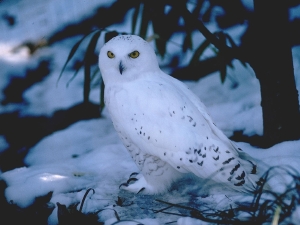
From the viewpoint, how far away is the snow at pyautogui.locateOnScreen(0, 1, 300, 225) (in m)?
2.48

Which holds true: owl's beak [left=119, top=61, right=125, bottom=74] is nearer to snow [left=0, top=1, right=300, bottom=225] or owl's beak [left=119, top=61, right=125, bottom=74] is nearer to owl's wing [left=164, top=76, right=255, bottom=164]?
owl's wing [left=164, top=76, right=255, bottom=164]

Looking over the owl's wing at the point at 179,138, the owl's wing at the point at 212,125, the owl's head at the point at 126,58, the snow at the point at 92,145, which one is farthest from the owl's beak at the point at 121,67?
the snow at the point at 92,145

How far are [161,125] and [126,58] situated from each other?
41 cm

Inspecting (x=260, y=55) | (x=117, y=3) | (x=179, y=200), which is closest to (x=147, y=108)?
(x=179, y=200)

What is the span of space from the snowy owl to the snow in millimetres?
174

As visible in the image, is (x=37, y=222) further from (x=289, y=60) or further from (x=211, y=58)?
(x=211, y=58)

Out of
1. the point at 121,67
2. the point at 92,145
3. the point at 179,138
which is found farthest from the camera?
the point at 92,145

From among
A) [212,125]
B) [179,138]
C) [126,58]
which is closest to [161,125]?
[179,138]

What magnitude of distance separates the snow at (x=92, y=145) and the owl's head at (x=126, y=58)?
2.24 ft

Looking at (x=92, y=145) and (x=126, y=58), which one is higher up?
(x=126, y=58)

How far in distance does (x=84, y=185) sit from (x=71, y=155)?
0.56 metres

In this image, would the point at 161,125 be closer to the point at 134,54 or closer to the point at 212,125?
the point at 212,125

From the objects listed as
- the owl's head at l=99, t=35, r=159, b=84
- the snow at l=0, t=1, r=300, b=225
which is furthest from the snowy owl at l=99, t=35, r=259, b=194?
the snow at l=0, t=1, r=300, b=225

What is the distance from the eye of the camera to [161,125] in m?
2.25
